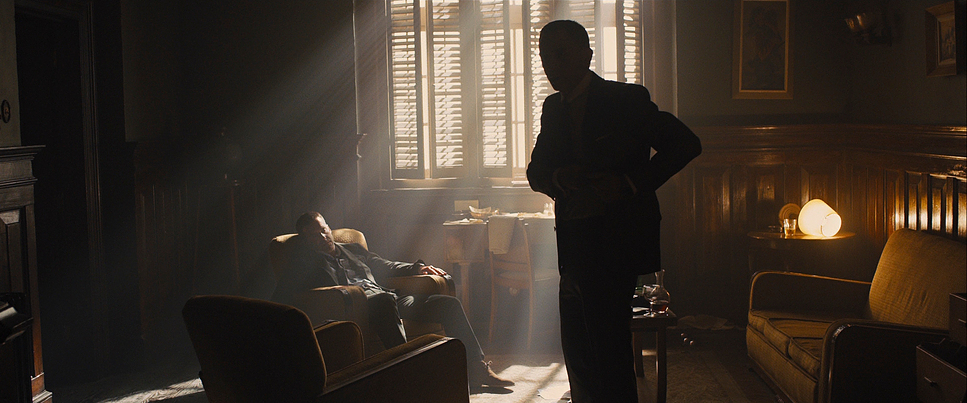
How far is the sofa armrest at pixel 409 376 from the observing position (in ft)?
7.80

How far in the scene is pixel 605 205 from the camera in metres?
1.83

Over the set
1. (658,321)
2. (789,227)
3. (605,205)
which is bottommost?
(658,321)

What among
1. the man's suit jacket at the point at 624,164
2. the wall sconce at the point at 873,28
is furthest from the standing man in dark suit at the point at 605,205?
the wall sconce at the point at 873,28

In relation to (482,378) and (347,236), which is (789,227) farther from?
(347,236)

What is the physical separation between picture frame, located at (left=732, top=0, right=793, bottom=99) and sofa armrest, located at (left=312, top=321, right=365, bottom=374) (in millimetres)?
3245

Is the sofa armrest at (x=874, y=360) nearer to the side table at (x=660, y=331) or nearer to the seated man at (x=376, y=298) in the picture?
the side table at (x=660, y=331)

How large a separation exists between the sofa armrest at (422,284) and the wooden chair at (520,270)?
1.87 feet

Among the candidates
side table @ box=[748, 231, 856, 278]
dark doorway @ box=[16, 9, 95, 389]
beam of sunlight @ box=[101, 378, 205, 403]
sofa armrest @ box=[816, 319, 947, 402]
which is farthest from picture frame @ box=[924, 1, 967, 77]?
dark doorway @ box=[16, 9, 95, 389]

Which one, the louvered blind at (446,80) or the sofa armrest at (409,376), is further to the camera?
the louvered blind at (446,80)

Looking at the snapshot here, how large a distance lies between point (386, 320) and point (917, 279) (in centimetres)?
242

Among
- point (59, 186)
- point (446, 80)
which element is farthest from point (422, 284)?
point (59, 186)

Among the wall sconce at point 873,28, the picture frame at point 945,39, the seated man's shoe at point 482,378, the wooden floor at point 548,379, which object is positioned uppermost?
the wall sconce at point 873,28

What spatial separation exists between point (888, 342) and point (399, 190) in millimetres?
3442

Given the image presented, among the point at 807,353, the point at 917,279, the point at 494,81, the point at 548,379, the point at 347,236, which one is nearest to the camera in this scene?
the point at 807,353
